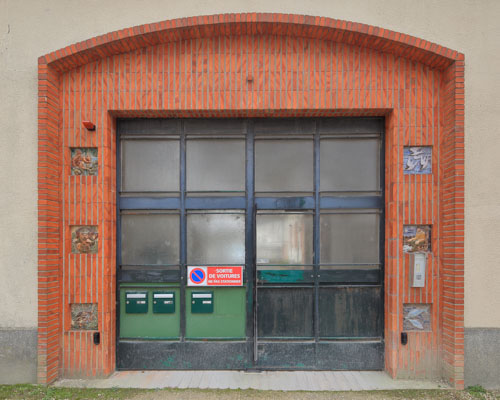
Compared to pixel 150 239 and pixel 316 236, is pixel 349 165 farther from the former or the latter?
pixel 150 239

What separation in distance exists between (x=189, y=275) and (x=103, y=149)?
2.36 meters

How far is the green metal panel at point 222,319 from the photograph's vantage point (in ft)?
16.1

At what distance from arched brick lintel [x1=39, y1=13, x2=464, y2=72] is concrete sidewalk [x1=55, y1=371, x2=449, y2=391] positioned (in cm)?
472

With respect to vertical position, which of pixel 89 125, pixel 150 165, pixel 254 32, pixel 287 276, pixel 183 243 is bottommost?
pixel 287 276

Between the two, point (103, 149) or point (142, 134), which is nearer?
point (103, 149)

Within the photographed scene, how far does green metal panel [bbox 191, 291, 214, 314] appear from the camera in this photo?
16.0ft

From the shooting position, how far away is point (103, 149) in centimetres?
468

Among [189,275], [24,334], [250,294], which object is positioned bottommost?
[24,334]

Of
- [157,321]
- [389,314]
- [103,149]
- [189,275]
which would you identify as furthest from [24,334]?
[389,314]

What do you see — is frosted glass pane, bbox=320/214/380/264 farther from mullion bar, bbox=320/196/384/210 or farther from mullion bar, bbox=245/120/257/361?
mullion bar, bbox=245/120/257/361

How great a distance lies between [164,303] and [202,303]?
61cm

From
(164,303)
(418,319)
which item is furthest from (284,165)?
(418,319)

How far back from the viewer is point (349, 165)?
4.96 m

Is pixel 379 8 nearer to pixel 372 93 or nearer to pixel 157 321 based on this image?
pixel 372 93
